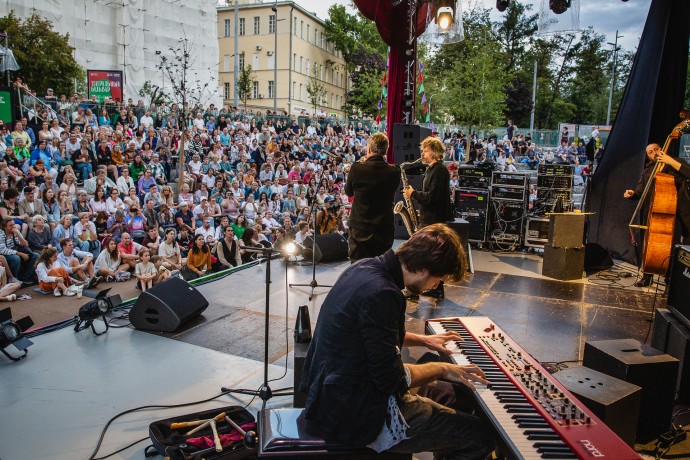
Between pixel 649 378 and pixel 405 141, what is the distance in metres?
4.90

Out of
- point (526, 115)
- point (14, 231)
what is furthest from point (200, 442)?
point (526, 115)

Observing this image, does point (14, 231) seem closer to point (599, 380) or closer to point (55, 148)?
point (55, 148)

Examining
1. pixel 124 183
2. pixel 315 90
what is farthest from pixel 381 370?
pixel 315 90

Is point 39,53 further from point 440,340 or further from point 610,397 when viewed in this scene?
point 610,397

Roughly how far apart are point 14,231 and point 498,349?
24.2 ft

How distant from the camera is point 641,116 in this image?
22.4ft

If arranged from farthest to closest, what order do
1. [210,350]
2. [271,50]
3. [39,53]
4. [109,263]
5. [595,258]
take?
[271,50]
[39,53]
[109,263]
[595,258]
[210,350]

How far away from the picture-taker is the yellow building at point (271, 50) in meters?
37.8

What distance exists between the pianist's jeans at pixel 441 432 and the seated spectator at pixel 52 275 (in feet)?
21.1

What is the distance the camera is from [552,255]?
6176 mm

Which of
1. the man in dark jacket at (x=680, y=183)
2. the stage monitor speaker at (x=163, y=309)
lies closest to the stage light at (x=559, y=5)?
the man in dark jacket at (x=680, y=183)

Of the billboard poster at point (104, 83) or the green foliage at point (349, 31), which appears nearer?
the billboard poster at point (104, 83)

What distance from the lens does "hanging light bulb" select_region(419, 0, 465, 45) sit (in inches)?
230

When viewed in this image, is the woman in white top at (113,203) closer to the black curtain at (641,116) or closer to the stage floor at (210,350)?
the stage floor at (210,350)
